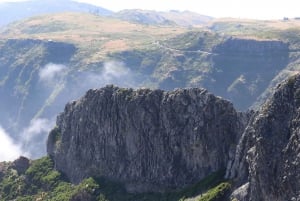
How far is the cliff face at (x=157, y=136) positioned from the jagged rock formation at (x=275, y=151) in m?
23.8

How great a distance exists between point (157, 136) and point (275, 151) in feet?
197

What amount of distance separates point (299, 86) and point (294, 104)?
168 inches

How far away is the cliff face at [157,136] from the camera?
158 m

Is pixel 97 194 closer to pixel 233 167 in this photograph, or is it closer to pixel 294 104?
pixel 233 167

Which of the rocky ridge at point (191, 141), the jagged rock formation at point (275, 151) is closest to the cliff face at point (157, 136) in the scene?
the rocky ridge at point (191, 141)

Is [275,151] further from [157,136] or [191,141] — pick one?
[157,136]

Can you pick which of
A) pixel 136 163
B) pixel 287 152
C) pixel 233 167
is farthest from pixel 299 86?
pixel 136 163

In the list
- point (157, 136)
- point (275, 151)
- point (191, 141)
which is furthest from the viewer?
point (157, 136)

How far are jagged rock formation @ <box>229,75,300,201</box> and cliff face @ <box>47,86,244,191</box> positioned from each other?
23788mm

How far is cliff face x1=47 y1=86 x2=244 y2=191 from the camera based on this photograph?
15750 centimetres

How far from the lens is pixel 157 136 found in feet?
570

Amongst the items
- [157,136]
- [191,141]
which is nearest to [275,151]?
[191,141]

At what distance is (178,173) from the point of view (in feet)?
539

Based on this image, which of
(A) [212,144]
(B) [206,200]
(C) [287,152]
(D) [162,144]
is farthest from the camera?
(D) [162,144]
